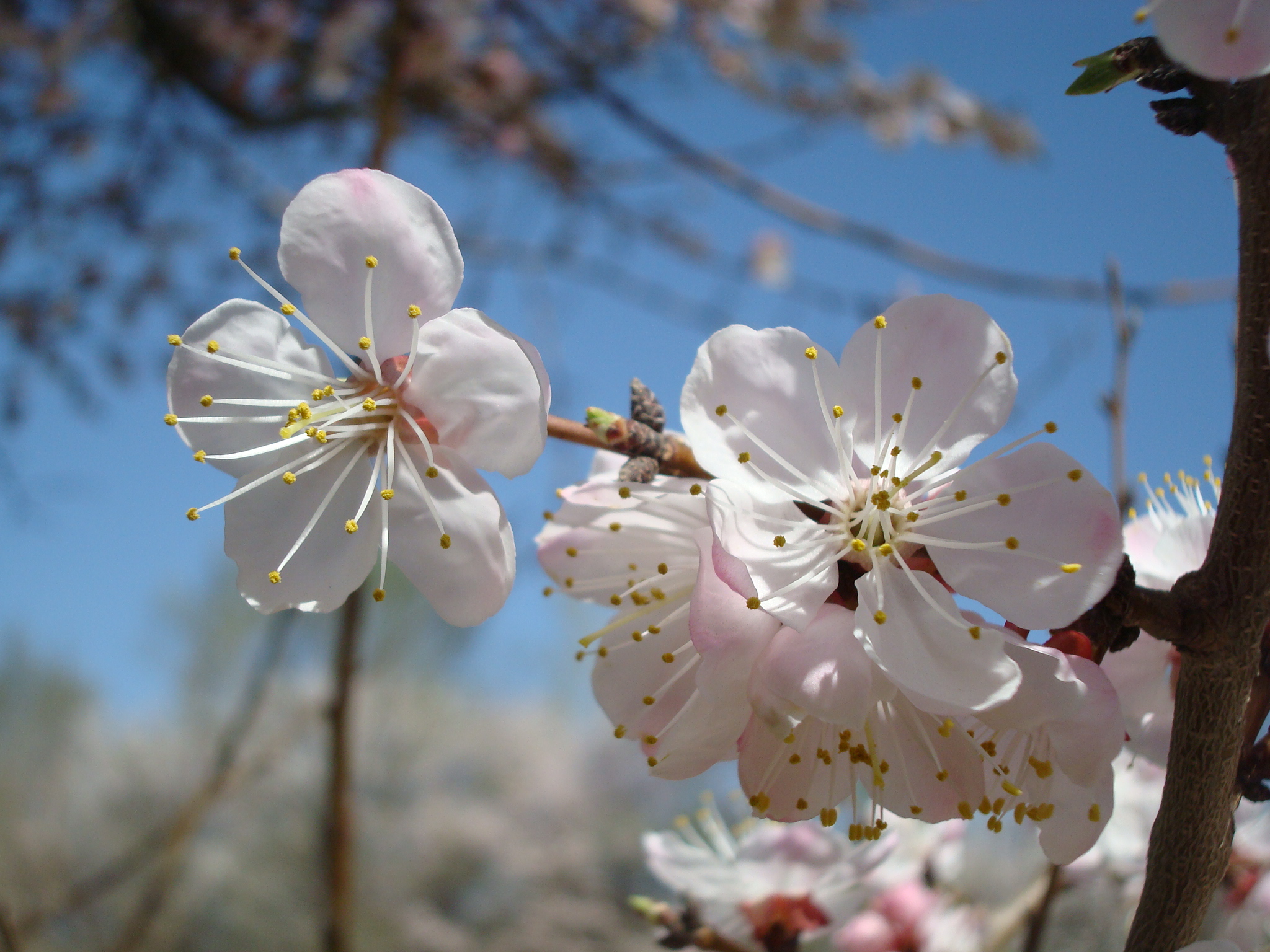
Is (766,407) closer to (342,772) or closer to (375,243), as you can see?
(375,243)

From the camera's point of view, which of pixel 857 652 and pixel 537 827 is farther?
pixel 537 827

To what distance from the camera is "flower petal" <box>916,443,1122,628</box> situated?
0.39m

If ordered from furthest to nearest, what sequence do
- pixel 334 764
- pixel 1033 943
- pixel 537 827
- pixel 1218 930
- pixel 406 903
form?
pixel 537 827
pixel 406 903
pixel 334 764
pixel 1218 930
pixel 1033 943

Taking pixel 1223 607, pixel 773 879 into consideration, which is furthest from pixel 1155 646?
pixel 773 879

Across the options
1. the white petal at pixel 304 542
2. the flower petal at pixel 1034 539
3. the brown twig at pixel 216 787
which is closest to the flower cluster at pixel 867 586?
the flower petal at pixel 1034 539

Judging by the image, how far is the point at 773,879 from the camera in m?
0.74

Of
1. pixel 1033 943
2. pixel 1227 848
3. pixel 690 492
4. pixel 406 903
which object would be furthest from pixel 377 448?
pixel 406 903

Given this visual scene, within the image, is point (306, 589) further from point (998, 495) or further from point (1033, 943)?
point (1033, 943)

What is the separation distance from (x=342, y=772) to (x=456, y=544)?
730 mm

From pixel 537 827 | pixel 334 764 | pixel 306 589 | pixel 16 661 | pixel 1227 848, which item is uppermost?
pixel 16 661

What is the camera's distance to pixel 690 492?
1.46 ft

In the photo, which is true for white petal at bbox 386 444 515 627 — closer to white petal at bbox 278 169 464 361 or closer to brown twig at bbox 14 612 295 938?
white petal at bbox 278 169 464 361

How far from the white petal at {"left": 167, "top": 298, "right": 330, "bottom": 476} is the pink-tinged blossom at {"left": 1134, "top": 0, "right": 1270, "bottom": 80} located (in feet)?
1.45

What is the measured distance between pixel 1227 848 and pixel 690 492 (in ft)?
0.97
